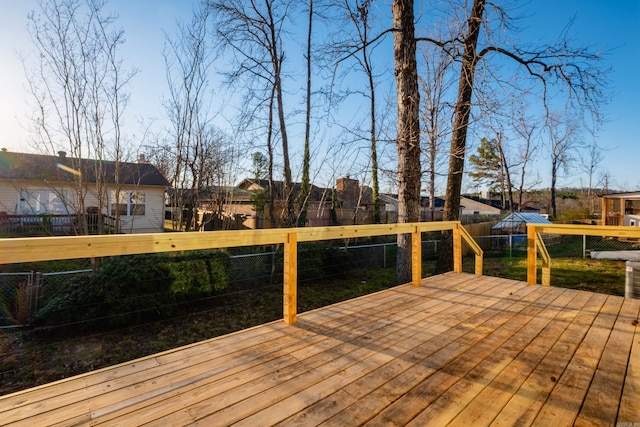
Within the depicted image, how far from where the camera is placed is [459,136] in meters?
7.66

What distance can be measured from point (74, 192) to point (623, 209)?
24.7 m

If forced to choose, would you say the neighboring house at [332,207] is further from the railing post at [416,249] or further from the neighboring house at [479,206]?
the neighboring house at [479,206]

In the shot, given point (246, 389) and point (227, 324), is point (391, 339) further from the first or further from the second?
point (227, 324)

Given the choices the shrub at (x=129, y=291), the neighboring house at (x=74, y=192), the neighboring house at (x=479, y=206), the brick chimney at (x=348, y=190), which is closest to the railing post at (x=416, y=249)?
the shrub at (x=129, y=291)

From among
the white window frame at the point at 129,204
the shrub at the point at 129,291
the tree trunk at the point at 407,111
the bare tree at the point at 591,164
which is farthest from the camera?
the bare tree at the point at 591,164

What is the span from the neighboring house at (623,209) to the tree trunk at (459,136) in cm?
1539

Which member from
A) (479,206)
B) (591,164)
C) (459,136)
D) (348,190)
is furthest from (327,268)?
(479,206)

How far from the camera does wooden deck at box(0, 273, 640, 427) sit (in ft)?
5.49

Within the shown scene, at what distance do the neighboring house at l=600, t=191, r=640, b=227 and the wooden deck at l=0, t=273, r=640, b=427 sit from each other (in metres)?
19.5

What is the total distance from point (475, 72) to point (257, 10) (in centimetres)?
660

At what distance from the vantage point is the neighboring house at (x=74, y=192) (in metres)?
6.47

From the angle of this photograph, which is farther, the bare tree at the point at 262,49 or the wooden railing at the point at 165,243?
the bare tree at the point at 262,49

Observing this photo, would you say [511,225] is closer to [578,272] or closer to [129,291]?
[578,272]

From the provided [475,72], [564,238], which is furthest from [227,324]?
[564,238]
